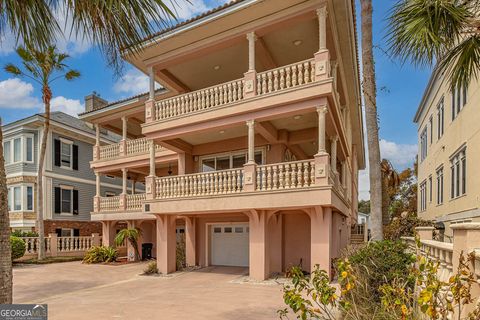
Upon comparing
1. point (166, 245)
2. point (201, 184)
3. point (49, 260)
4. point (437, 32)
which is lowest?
point (49, 260)

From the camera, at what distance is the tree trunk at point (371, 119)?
788 cm

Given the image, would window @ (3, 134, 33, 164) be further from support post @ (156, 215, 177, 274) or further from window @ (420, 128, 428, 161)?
window @ (420, 128, 428, 161)

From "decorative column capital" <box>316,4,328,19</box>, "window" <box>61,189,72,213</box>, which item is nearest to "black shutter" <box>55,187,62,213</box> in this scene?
"window" <box>61,189,72,213</box>

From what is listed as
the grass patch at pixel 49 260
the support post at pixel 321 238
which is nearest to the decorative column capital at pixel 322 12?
the support post at pixel 321 238

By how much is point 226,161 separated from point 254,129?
3535 millimetres

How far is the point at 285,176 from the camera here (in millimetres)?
10938

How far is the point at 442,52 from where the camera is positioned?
18.9 ft

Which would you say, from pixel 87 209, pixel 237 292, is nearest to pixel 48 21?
pixel 237 292

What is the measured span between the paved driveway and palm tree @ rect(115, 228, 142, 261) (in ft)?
6.70

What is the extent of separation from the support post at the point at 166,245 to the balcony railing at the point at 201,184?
1.11 m

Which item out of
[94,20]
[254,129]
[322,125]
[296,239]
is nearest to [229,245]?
[296,239]

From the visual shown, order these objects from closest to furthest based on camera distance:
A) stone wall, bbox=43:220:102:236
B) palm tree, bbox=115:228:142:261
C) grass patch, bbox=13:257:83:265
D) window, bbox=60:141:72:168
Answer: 1. palm tree, bbox=115:228:142:261
2. grass patch, bbox=13:257:83:265
3. stone wall, bbox=43:220:102:236
4. window, bbox=60:141:72:168

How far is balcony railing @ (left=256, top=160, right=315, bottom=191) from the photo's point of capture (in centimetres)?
1052

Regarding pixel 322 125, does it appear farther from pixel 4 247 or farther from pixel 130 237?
pixel 130 237
